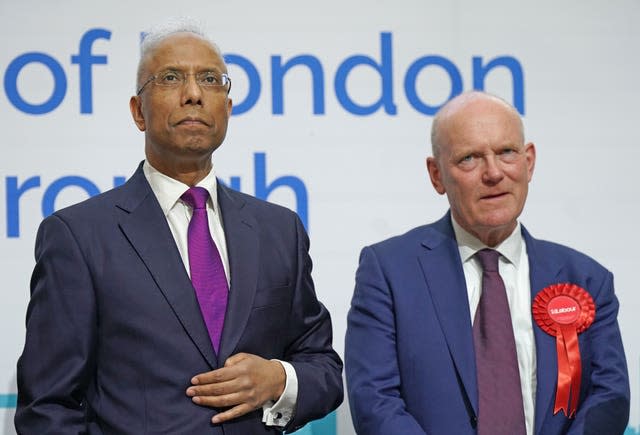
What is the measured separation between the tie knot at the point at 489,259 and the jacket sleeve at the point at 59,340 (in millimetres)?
1048

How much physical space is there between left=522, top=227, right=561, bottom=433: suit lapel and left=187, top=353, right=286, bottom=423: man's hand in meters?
0.70

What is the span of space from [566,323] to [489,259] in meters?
0.27

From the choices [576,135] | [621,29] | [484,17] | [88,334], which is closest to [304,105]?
[484,17]

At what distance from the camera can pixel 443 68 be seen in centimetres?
334

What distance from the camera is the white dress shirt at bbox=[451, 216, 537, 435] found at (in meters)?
2.33

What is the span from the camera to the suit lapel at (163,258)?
204cm

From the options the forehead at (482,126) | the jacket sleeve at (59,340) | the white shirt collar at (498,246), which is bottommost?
the jacket sleeve at (59,340)

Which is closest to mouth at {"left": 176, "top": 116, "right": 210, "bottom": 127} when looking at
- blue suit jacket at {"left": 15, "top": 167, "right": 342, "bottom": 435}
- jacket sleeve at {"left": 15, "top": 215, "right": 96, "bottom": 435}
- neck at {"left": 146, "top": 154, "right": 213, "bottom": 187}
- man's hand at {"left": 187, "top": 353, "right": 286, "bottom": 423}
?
neck at {"left": 146, "top": 154, "right": 213, "bottom": 187}

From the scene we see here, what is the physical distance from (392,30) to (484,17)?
→ 0.36 m

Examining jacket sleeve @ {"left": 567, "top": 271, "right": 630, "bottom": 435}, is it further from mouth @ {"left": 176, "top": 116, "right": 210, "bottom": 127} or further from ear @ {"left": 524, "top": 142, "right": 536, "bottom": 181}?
mouth @ {"left": 176, "top": 116, "right": 210, "bottom": 127}

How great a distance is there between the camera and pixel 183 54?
2.25m

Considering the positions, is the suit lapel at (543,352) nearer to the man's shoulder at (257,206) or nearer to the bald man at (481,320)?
the bald man at (481,320)

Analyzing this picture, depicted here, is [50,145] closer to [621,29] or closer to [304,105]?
[304,105]

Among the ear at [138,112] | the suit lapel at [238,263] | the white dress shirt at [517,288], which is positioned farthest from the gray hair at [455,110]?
the ear at [138,112]
